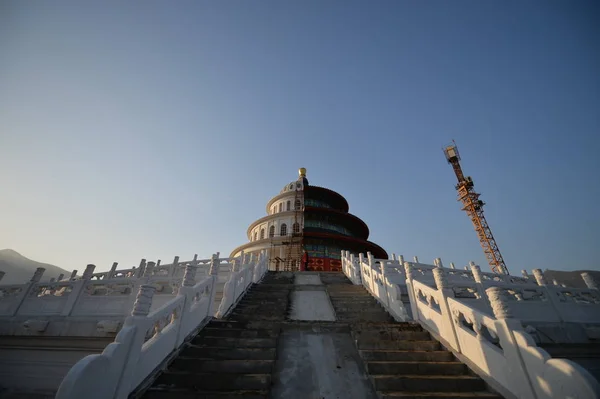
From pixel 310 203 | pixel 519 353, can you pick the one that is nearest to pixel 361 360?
pixel 519 353

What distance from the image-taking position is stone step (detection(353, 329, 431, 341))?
20.0 feet

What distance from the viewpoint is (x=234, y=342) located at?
5.85 meters

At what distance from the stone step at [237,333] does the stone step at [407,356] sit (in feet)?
7.34

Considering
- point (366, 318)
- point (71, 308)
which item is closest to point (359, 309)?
point (366, 318)

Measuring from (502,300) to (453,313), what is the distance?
5.08 ft

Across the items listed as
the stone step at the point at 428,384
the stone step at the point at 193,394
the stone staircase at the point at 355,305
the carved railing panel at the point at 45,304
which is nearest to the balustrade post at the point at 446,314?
the stone step at the point at 428,384

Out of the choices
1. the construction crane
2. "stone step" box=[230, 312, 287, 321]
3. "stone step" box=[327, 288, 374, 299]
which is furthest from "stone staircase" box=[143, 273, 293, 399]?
the construction crane

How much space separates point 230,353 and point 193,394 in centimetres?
127

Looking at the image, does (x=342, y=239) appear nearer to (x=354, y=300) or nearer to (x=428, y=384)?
(x=354, y=300)

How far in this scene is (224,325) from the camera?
682 cm

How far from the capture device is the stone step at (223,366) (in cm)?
484

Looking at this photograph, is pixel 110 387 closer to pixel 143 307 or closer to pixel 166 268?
pixel 143 307

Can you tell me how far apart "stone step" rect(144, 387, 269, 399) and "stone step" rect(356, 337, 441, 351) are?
2644 mm

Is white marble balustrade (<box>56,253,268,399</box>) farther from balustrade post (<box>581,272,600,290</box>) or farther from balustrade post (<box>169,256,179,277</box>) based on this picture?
balustrade post (<box>581,272,600,290</box>)
